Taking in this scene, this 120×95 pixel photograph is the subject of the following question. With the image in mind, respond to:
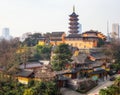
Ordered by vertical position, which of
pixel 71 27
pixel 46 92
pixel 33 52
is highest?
pixel 71 27

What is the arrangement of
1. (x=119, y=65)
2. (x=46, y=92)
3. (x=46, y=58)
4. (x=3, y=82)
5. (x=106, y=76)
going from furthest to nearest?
(x=46, y=58) < (x=119, y=65) < (x=106, y=76) < (x=3, y=82) < (x=46, y=92)

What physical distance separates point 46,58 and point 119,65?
1587 cm

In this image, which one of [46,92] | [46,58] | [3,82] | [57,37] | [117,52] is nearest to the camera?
[46,92]

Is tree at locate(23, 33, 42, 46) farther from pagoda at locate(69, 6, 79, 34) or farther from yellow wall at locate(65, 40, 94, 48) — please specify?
pagoda at locate(69, 6, 79, 34)

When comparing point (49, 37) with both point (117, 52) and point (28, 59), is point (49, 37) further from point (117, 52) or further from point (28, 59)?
point (117, 52)

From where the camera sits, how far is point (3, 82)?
30.3 meters

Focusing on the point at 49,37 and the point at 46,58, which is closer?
the point at 46,58

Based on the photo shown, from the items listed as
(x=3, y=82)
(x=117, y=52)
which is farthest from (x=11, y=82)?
(x=117, y=52)

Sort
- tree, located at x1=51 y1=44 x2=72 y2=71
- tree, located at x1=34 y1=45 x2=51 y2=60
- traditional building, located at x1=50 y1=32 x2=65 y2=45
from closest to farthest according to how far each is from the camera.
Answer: tree, located at x1=51 y1=44 x2=72 y2=71, tree, located at x1=34 y1=45 x2=51 y2=60, traditional building, located at x1=50 y1=32 x2=65 y2=45

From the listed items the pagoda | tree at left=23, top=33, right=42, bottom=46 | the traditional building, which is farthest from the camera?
the pagoda

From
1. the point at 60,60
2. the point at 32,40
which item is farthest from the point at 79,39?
the point at 60,60

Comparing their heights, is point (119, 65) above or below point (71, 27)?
below

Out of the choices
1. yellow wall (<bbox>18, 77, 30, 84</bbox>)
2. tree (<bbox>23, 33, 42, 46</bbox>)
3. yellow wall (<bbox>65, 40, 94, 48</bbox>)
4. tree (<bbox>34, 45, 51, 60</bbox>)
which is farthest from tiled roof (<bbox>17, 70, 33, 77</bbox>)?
tree (<bbox>23, 33, 42, 46</bbox>)

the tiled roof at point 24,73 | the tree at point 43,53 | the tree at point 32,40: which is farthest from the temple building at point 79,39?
the tiled roof at point 24,73
